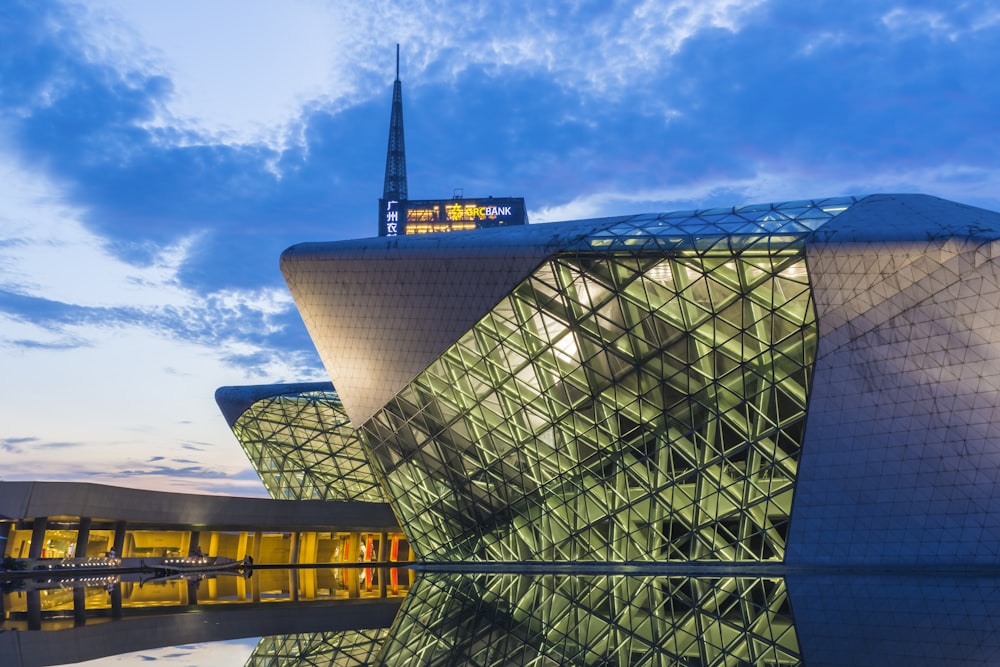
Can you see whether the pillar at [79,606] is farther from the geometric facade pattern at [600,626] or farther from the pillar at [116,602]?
the geometric facade pattern at [600,626]

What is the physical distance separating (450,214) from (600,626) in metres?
135

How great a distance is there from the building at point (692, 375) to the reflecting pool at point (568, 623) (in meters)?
3.35

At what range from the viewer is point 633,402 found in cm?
3134

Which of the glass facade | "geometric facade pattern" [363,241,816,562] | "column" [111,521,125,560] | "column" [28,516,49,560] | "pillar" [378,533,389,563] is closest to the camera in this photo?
"geometric facade pattern" [363,241,816,562]

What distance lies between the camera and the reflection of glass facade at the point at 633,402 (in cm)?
2714

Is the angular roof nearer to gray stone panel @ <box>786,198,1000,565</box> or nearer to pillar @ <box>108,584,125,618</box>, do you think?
gray stone panel @ <box>786,198,1000,565</box>

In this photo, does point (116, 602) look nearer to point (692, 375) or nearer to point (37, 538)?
point (692, 375)

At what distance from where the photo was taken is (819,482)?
28234 millimetres

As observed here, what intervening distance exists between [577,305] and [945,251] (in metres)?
11.6

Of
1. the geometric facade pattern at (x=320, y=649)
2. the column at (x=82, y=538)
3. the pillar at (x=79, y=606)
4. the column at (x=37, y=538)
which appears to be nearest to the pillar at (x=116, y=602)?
the pillar at (x=79, y=606)

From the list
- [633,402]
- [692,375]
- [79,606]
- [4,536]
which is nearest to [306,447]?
[4,536]

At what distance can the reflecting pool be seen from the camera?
1148 cm

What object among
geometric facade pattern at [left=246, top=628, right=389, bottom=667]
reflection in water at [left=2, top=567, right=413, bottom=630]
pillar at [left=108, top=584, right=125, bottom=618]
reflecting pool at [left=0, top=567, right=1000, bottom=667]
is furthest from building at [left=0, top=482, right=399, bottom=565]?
geometric facade pattern at [left=246, top=628, right=389, bottom=667]

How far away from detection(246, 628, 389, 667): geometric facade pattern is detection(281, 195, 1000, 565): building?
1657 cm
